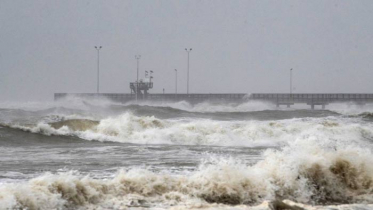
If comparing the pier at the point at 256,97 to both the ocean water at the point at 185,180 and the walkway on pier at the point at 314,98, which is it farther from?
the ocean water at the point at 185,180

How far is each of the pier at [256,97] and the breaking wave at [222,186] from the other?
61.5 meters

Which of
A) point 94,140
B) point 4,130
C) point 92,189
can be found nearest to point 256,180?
point 92,189

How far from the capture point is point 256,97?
7300 cm

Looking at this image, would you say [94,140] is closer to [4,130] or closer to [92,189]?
[4,130]

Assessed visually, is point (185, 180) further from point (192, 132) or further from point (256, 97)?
point (256, 97)

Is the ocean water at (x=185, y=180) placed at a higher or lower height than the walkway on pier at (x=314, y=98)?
lower

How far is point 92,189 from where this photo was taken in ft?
26.6

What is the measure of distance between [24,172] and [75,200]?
3.26 meters

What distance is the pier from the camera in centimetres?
7038

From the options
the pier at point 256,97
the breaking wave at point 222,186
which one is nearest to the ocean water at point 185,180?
the breaking wave at point 222,186

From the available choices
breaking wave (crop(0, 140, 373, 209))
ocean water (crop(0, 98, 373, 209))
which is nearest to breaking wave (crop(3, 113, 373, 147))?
ocean water (crop(0, 98, 373, 209))

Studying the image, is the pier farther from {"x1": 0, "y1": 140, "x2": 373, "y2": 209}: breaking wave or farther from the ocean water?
{"x1": 0, "y1": 140, "x2": 373, "y2": 209}: breaking wave

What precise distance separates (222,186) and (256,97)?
65083 mm

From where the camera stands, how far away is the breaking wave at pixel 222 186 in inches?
302
